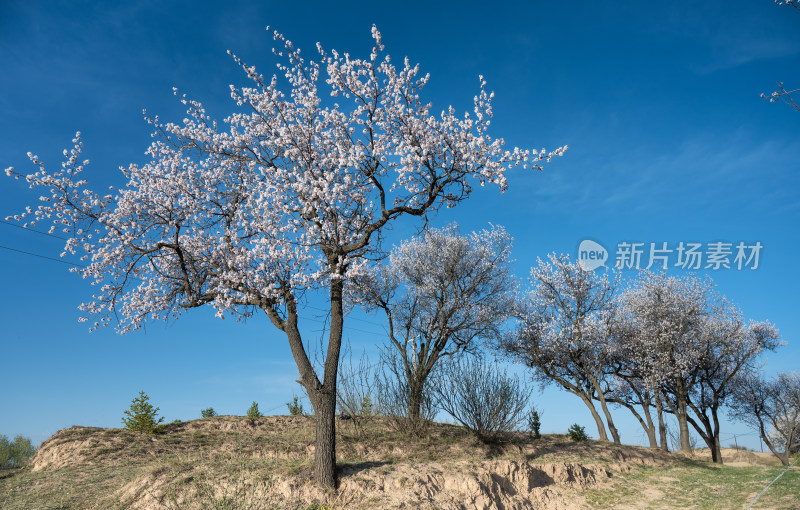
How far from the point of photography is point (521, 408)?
1504cm

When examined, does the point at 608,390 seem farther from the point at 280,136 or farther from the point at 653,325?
the point at 280,136

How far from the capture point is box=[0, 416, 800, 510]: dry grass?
1029 cm

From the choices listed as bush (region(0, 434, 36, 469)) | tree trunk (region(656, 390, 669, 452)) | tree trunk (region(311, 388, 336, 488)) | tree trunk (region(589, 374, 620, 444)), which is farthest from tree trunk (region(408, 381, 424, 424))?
bush (region(0, 434, 36, 469))

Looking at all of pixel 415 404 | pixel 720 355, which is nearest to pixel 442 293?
pixel 415 404

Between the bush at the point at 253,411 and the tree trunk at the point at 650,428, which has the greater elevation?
the bush at the point at 253,411

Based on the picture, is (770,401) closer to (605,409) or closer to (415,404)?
(605,409)

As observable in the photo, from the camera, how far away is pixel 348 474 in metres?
10.9

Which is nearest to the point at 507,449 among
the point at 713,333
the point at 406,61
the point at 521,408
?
the point at 521,408

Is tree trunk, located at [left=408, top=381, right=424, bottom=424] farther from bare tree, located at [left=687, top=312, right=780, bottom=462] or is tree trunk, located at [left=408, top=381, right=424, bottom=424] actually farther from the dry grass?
bare tree, located at [left=687, top=312, right=780, bottom=462]

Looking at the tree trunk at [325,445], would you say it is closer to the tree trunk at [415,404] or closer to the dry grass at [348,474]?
the dry grass at [348,474]

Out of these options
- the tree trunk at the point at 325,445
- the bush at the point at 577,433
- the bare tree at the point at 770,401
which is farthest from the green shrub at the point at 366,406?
the bare tree at the point at 770,401

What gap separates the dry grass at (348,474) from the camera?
10.3m

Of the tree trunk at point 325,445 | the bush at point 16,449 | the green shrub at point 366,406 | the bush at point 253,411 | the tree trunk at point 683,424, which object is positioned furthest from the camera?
the tree trunk at point 683,424

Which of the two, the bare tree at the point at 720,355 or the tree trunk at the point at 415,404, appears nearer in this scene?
the tree trunk at the point at 415,404
